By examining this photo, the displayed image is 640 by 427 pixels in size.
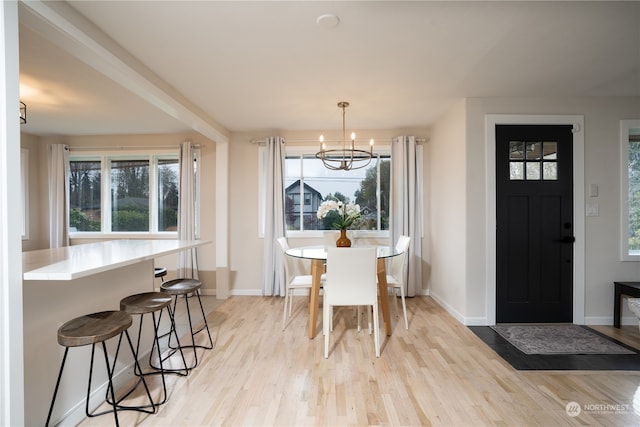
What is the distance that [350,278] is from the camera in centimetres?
264

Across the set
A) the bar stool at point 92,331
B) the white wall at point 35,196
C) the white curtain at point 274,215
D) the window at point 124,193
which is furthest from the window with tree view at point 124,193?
the bar stool at point 92,331

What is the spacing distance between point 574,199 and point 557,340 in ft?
4.94

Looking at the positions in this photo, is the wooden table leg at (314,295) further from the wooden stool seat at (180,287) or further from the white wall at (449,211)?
the white wall at (449,211)

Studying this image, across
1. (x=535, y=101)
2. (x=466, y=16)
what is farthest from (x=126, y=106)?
(x=535, y=101)

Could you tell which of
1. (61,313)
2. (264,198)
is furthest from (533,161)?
(61,313)

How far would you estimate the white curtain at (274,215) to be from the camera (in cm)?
447

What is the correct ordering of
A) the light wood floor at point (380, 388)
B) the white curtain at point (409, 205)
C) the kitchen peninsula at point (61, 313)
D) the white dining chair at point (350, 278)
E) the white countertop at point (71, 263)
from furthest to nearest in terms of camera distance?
the white curtain at point (409, 205) → the white dining chair at point (350, 278) → the light wood floor at point (380, 388) → the kitchen peninsula at point (61, 313) → the white countertop at point (71, 263)

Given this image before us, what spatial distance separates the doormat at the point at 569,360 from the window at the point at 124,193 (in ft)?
15.1

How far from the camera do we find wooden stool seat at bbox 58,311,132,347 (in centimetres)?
146

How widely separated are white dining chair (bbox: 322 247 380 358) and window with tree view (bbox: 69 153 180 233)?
3.29 metres

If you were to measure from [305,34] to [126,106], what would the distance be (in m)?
2.66

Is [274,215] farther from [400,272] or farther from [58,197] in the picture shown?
[58,197]

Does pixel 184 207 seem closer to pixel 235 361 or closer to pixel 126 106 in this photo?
pixel 126 106

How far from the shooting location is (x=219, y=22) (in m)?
2.01
